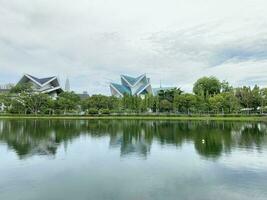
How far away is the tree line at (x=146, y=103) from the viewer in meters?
53.6

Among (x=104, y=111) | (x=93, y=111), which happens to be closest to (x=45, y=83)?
(x=93, y=111)

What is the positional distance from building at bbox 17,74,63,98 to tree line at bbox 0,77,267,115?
11.4m

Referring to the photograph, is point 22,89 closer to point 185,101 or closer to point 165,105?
point 165,105

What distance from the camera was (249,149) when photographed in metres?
16.9

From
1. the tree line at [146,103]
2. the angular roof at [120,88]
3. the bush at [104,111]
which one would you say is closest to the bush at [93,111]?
the tree line at [146,103]

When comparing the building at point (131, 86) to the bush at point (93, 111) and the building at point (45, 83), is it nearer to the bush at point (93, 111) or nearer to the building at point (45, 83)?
the building at point (45, 83)

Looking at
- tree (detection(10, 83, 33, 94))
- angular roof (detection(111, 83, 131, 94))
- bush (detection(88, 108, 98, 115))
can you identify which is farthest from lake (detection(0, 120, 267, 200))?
angular roof (detection(111, 83, 131, 94))

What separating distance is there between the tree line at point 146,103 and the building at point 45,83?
11.4m

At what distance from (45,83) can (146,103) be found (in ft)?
94.9

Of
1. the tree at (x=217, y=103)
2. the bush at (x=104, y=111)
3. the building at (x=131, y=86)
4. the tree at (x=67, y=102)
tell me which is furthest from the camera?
the building at (x=131, y=86)

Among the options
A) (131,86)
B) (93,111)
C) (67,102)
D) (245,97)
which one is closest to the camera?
(245,97)

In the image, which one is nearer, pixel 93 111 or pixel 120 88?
pixel 93 111

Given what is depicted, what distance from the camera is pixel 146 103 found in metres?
58.1

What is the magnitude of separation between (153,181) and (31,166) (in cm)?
517
